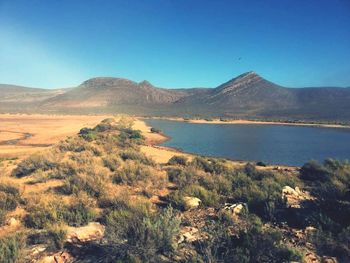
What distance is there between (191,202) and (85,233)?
2.94 meters

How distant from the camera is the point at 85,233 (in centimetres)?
617

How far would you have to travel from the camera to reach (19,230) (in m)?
6.75

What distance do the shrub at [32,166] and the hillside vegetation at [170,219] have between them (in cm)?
153

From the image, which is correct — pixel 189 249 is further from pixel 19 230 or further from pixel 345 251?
pixel 19 230

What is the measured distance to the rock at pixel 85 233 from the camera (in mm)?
5965

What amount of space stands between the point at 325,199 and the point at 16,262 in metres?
6.92

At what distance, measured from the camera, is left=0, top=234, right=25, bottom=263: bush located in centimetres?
505

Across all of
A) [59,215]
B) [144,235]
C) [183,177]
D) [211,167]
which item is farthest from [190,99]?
[144,235]

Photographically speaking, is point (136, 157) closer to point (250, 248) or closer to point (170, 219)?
point (170, 219)

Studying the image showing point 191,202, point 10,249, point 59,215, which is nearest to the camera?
point 10,249

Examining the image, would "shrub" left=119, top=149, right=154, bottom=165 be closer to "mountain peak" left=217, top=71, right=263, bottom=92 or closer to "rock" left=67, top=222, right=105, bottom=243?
"rock" left=67, top=222, right=105, bottom=243

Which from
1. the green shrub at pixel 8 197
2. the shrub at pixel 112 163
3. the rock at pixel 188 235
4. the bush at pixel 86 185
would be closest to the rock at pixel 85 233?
the rock at pixel 188 235

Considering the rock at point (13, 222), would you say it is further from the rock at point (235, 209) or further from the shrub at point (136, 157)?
the shrub at point (136, 157)

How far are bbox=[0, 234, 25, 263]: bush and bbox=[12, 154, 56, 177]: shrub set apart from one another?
7505mm
